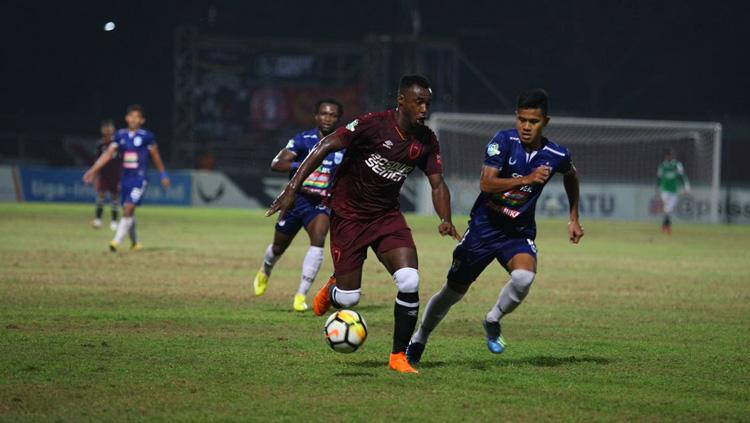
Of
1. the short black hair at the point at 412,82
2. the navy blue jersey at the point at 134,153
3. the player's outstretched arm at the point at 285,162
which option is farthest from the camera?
the navy blue jersey at the point at 134,153

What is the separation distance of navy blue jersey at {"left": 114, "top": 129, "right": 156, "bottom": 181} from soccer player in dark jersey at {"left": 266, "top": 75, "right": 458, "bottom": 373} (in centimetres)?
1284

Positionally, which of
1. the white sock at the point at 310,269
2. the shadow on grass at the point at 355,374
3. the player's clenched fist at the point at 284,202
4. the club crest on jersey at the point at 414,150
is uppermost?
the club crest on jersey at the point at 414,150

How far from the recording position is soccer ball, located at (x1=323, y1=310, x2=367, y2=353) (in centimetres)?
875

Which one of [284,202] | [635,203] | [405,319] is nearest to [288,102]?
[635,203]

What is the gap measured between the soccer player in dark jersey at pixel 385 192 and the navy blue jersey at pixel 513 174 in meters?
0.37

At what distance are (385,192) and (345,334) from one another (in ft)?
4.26

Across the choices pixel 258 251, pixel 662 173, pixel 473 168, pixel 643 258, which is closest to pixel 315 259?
pixel 258 251

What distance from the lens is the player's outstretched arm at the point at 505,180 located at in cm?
912

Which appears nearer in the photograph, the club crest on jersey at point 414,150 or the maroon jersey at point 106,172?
the club crest on jersey at point 414,150

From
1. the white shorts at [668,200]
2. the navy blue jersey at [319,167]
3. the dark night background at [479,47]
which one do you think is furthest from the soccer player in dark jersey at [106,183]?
the dark night background at [479,47]

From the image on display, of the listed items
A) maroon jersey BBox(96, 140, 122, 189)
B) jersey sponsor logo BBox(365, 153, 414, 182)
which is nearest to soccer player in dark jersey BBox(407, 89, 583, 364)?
jersey sponsor logo BBox(365, 153, 414, 182)

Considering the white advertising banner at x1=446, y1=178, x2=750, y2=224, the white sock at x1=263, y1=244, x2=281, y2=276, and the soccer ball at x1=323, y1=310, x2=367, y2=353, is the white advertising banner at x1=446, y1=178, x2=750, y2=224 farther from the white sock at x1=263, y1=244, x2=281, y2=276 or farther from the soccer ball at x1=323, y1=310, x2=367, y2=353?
the soccer ball at x1=323, y1=310, x2=367, y2=353

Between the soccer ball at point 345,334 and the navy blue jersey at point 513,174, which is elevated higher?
the navy blue jersey at point 513,174

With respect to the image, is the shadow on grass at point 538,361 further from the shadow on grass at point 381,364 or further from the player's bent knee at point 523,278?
the player's bent knee at point 523,278
